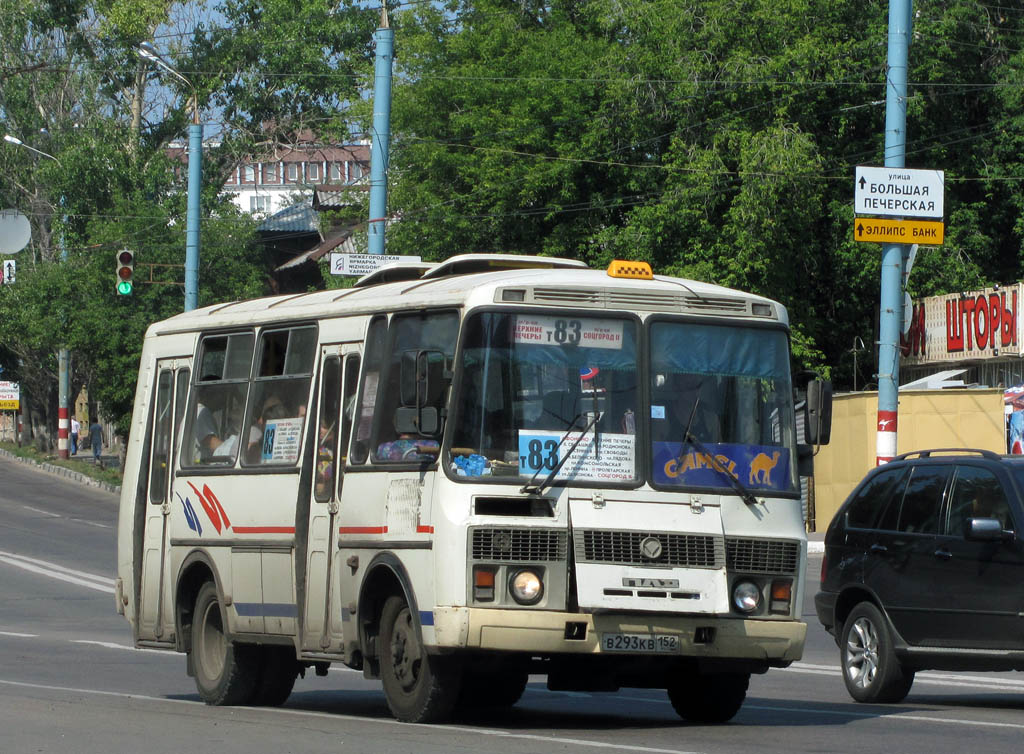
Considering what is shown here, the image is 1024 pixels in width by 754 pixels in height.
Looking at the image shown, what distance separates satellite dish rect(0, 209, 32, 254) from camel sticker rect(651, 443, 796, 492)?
47307 mm

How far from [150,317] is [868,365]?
20.5 metres

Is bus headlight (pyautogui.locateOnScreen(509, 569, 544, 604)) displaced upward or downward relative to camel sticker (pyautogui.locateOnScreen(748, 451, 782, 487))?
downward

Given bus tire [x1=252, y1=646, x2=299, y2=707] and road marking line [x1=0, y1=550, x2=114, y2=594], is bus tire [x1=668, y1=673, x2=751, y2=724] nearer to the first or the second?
bus tire [x1=252, y1=646, x2=299, y2=707]

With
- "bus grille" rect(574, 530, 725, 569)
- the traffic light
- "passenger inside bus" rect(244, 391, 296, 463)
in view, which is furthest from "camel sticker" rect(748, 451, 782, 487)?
the traffic light

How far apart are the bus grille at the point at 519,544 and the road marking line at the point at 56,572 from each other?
17846mm

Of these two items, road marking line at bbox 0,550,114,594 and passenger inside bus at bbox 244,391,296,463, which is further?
road marking line at bbox 0,550,114,594

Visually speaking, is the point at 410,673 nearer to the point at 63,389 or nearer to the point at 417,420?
the point at 417,420

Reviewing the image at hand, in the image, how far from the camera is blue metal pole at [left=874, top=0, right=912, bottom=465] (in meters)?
24.0

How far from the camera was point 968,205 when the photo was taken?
39656 millimetres

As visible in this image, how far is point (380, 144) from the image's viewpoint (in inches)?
952

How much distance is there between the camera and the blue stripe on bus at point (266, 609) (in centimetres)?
1192

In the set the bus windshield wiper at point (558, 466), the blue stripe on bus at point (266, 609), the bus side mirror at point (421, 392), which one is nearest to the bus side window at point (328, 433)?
the blue stripe on bus at point (266, 609)

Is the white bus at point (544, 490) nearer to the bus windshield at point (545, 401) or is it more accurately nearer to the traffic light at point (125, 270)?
the bus windshield at point (545, 401)

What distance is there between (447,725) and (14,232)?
50385 mm
